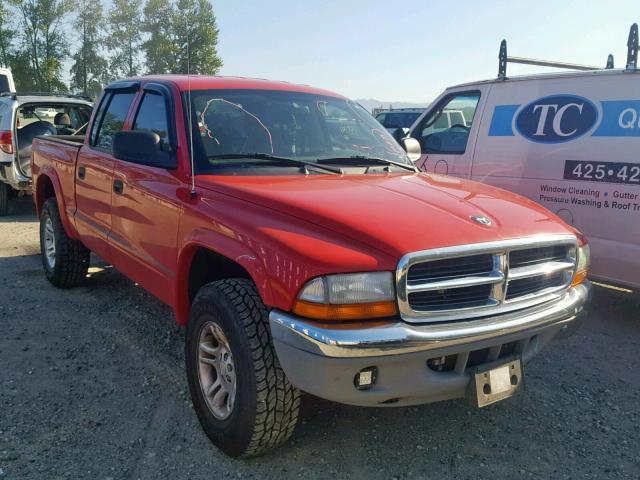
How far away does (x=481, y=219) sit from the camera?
2734 mm

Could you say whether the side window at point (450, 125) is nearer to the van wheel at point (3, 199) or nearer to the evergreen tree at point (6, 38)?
the van wheel at point (3, 199)

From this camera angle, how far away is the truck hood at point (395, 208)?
8.17ft

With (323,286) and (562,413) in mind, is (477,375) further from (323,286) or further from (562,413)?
(562,413)

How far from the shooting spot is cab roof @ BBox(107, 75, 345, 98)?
146 inches

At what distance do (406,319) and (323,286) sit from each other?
1.23 feet

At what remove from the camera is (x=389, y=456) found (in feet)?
9.55

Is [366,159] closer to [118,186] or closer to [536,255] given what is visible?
[536,255]

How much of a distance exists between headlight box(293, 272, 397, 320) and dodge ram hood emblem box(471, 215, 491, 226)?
2.00 ft

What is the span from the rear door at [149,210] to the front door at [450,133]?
295 cm

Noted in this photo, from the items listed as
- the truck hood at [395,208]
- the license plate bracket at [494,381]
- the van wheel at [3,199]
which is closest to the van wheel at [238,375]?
the truck hood at [395,208]

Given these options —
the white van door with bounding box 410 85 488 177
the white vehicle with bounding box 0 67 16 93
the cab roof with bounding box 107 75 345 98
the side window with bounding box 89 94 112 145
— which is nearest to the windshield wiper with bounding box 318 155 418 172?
the cab roof with bounding box 107 75 345 98

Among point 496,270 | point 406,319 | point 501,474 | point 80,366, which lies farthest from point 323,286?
point 80,366

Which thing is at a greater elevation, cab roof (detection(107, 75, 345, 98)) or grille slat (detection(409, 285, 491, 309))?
cab roof (detection(107, 75, 345, 98))

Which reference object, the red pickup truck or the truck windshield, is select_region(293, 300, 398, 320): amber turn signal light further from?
the truck windshield
